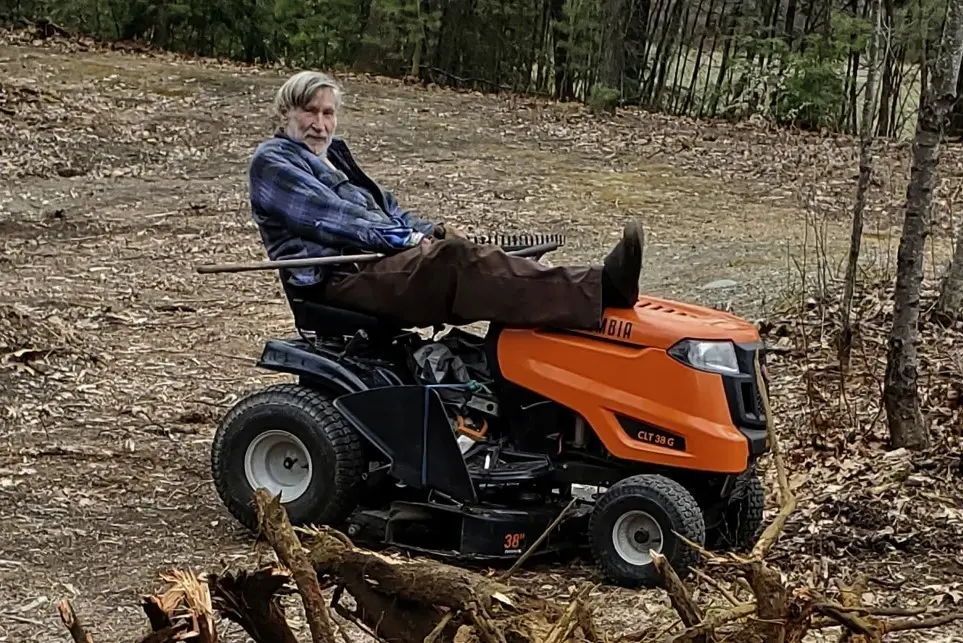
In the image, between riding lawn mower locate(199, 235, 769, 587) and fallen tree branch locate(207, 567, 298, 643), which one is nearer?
fallen tree branch locate(207, 567, 298, 643)

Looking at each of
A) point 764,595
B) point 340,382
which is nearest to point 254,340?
point 340,382

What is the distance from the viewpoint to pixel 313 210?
4883 millimetres

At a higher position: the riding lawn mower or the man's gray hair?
the man's gray hair

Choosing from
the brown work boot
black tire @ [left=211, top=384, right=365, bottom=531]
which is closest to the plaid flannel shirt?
black tire @ [left=211, top=384, right=365, bottom=531]

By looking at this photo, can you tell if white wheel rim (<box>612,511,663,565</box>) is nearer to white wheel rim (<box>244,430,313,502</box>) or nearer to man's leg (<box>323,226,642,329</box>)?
man's leg (<box>323,226,642,329</box>)

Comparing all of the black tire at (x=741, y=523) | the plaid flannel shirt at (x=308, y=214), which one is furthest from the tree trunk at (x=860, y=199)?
the plaid flannel shirt at (x=308, y=214)

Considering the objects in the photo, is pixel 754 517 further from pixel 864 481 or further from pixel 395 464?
pixel 395 464

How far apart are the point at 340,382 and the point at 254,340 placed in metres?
3.54

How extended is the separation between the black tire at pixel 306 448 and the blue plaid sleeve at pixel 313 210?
23.5 inches

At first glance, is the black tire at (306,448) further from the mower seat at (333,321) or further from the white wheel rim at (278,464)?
the mower seat at (333,321)

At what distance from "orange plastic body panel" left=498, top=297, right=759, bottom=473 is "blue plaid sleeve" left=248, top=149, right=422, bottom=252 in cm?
60

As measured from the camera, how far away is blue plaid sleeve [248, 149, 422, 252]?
15.8 feet

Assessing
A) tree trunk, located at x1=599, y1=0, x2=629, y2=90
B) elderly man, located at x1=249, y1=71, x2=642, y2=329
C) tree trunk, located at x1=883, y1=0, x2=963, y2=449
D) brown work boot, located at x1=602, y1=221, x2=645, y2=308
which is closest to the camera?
brown work boot, located at x1=602, y1=221, x2=645, y2=308

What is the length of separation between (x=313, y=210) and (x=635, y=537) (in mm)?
1657
